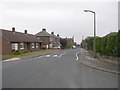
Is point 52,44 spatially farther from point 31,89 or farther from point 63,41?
point 31,89

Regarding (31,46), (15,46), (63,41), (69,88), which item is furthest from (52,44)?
(69,88)

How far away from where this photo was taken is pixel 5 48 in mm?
50094

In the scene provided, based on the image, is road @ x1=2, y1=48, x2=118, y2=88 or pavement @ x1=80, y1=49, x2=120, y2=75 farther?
pavement @ x1=80, y1=49, x2=120, y2=75

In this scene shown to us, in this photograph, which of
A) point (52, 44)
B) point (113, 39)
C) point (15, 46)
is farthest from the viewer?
point (52, 44)

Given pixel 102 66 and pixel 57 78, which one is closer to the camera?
pixel 57 78

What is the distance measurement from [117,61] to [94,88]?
11.0 meters

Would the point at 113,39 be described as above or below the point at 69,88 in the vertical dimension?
above

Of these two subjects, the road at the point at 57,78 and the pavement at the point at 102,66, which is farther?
the pavement at the point at 102,66

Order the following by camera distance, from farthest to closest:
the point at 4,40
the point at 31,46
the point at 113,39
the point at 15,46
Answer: the point at 31,46, the point at 15,46, the point at 4,40, the point at 113,39

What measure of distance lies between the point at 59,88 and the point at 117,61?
37.9 ft

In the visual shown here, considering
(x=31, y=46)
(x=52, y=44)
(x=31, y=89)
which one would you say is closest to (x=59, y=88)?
(x=31, y=89)

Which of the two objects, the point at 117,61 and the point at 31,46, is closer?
the point at 117,61

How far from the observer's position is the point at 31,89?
30.7 feet

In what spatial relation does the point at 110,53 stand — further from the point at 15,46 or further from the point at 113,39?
the point at 15,46
